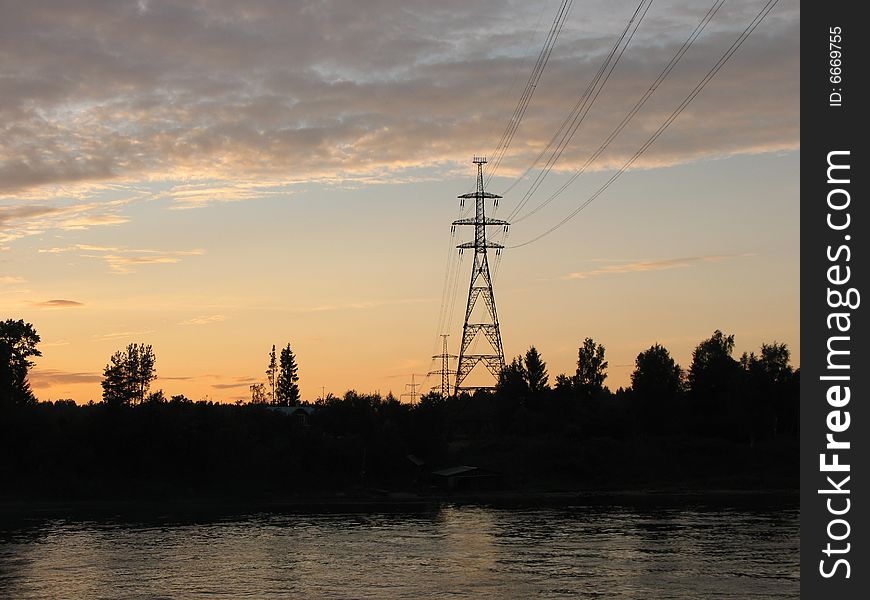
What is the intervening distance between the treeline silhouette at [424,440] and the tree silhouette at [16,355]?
39 centimetres

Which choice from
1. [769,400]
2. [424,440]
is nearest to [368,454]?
[424,440]

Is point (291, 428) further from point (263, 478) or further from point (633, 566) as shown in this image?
point (633, 566)

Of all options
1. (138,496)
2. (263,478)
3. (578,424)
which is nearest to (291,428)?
(263,478)

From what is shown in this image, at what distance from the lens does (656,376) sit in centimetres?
12594

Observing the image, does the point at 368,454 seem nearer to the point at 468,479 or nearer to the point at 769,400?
the point at 468,479

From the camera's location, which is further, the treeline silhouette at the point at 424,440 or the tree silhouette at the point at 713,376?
the tree silhouette at the point at 713,376

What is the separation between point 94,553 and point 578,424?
241ft

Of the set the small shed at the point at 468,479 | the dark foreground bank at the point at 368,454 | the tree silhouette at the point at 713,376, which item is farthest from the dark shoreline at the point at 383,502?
the tree silhouette at the point at 713,376

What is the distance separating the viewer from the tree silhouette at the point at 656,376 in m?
122

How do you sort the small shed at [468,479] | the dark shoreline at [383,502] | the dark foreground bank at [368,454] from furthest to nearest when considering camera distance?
the small shed at [468,479] → the dark foreground bank at [368,454] → the dark shoreline at [383,502]

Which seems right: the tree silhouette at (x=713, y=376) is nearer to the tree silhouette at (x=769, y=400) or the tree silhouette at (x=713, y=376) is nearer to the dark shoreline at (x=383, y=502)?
the tree silhouette at (x=769, y=400)


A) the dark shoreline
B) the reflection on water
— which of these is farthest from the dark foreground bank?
the reflection on water

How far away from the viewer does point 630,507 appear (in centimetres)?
8569

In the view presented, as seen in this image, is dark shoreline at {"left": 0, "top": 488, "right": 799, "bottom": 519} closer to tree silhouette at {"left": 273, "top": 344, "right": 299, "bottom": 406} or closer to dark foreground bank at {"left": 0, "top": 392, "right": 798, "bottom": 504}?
dark foreground bank at {"left": 0, "top": 392, "right": 798, "bottom": 504}
